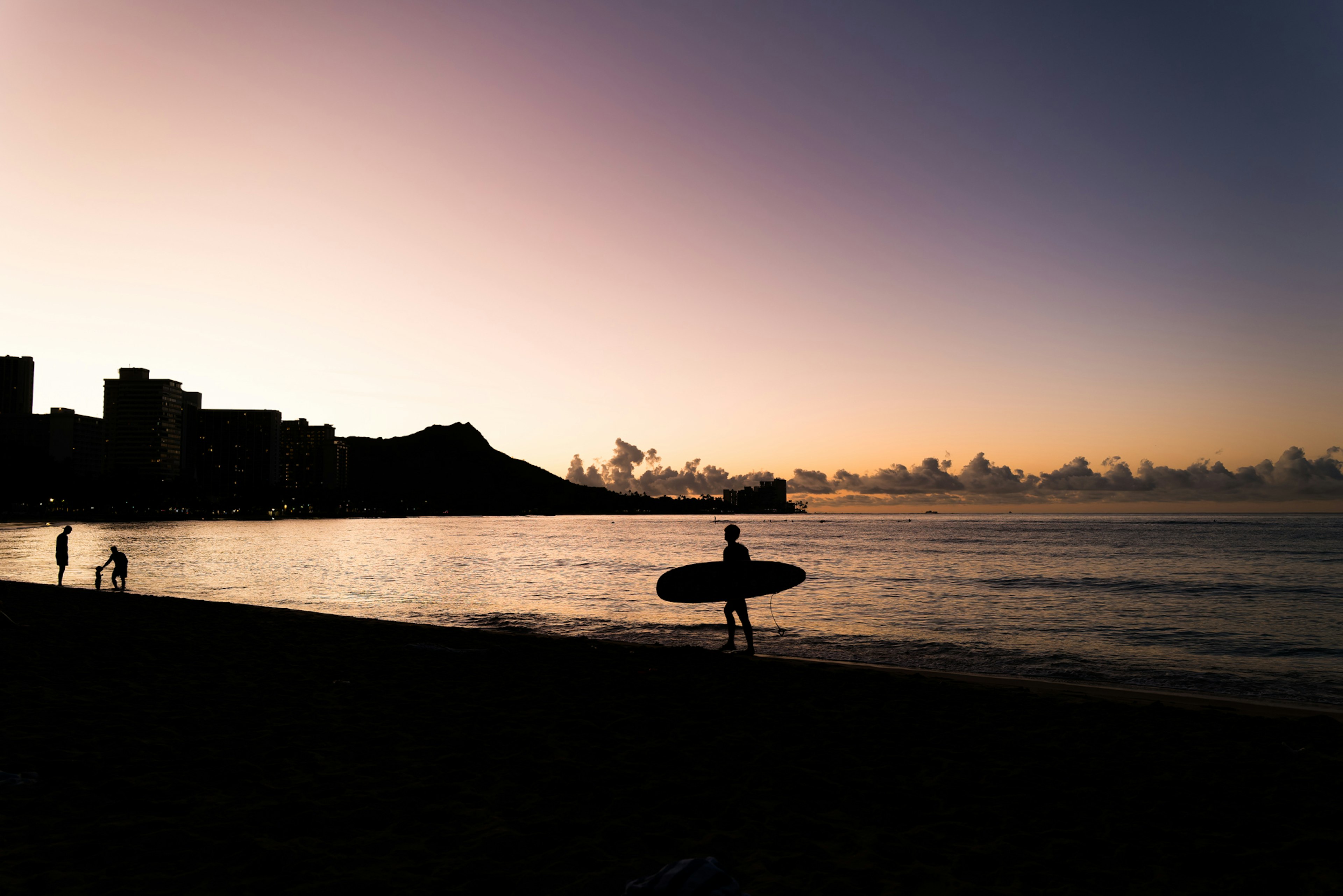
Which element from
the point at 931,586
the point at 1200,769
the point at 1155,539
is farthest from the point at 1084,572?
the point at 1155,539

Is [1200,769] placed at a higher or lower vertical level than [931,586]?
higher

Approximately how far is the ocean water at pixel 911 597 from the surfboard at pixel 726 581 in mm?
3730

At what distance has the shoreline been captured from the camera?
456 inches

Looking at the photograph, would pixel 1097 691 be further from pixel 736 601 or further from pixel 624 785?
pixel 624 785

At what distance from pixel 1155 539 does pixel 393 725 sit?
363ft

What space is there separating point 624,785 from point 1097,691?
1029cm

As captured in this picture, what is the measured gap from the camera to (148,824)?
563 centimetres

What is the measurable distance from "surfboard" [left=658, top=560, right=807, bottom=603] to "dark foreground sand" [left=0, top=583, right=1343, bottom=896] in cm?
271

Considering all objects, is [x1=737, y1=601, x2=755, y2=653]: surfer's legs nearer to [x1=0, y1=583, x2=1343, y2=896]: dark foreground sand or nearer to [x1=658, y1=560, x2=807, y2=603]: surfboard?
[x1=658, y1=560, x2=807, y2=603]: surfboard

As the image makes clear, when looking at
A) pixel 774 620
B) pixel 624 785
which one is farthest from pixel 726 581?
pixel 774 620

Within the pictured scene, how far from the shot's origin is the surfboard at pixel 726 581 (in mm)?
14820

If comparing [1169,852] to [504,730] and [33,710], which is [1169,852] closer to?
[504,730]

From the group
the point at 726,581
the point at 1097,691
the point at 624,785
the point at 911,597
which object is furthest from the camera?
the point at 911,597

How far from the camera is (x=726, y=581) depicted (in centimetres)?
1489
